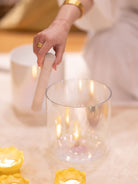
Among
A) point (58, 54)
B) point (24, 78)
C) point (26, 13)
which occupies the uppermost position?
point (58, 54)

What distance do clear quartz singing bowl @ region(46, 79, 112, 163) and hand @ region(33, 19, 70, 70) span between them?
0.11 m

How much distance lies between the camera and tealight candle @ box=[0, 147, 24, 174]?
775 mm

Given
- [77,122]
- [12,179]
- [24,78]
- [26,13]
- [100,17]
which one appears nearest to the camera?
[12,179]

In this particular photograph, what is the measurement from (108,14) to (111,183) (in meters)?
0.55

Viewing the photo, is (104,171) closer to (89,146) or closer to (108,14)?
(89,146)

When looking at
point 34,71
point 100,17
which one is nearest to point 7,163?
point 34,71

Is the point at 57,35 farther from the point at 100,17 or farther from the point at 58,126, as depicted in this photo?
the point at 100,17

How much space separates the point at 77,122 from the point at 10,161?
0.58ft

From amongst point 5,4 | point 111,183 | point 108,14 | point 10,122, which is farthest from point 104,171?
point 5,4

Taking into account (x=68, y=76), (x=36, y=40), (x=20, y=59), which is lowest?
(x=68, y=76)

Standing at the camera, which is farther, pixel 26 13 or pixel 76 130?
pixel 26 13

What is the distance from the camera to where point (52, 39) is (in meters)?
0.76

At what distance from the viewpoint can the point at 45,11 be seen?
1655mm

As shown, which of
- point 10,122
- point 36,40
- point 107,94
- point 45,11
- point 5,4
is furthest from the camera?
point 5,4
